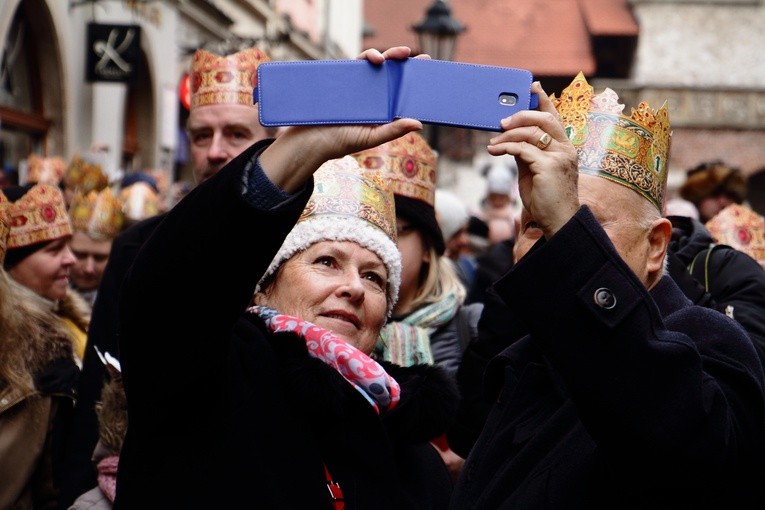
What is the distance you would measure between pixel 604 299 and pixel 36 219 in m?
3.47

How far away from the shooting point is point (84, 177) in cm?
773

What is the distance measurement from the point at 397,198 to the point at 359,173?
51.9 inches

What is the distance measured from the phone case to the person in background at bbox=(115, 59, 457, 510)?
31mm

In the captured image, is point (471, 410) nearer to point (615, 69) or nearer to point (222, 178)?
Result: point (222, 178)

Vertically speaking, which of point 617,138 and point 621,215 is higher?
point 617,138

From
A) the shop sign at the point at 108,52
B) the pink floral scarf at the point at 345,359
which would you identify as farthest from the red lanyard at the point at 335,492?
the shop sign at the point at 108,52

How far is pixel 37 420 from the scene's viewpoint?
3828 mm

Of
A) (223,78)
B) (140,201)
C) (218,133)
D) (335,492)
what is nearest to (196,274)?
(335,492)

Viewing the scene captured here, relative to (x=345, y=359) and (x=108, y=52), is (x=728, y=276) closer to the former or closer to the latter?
(x=345, y=359)

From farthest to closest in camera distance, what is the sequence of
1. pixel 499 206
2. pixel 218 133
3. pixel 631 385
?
pixel 499 206
pixel 218 133
pixel 631 385

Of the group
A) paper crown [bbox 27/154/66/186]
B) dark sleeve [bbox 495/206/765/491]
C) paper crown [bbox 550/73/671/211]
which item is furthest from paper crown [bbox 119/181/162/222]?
dark sleeve [bbox 495/206/765/491]

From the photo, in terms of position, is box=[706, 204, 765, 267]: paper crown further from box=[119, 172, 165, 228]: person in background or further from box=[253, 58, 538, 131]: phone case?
box=[119, 172, 165, 228]: person in background

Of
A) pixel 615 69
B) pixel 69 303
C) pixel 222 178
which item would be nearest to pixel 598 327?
pixel 222 178

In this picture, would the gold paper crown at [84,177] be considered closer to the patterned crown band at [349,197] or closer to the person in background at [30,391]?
the person in background at [30,391]
